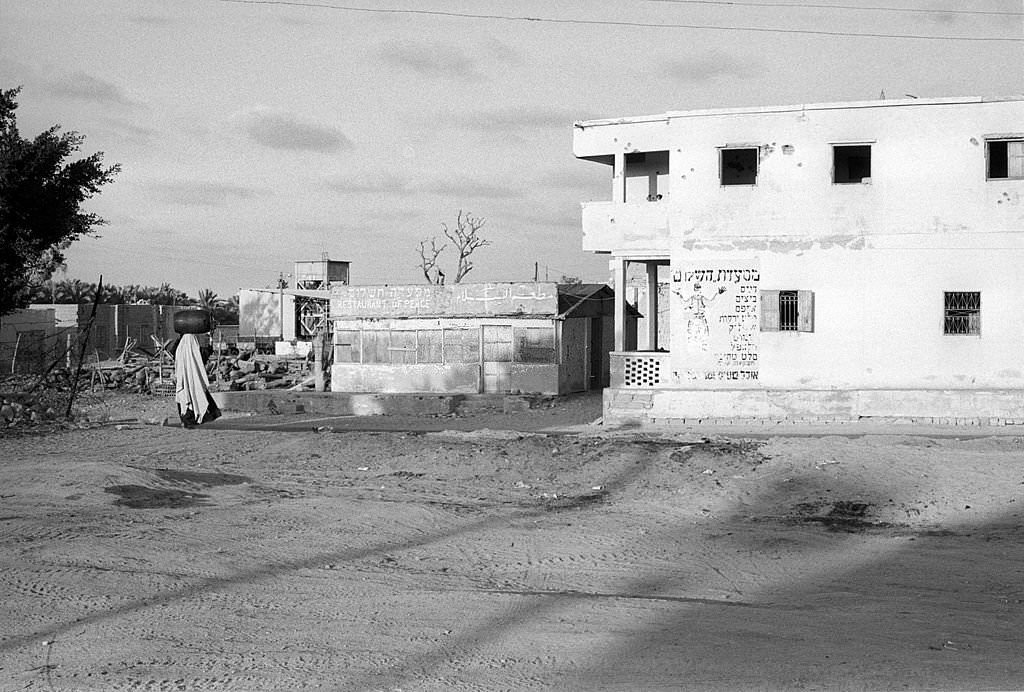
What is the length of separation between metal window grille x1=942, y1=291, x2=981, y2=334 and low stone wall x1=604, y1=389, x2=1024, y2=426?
1.24m

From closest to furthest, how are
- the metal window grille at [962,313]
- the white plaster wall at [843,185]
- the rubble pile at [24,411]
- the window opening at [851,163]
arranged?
the rubble pile at [24,411]
the white plaster wall at [843,185]
the metal window grille at [962,313]
the window opening at [851,163]

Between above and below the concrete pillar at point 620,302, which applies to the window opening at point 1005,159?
above

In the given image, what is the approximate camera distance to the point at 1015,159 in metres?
21.0

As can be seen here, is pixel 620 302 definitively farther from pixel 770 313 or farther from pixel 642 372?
pixel 770 313

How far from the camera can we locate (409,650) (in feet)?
22.7

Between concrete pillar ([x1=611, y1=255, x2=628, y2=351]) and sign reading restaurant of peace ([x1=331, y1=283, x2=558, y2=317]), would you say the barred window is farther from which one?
sign reading restaurant of peace ([x1=331, y1=283, x2=558, y2=317])

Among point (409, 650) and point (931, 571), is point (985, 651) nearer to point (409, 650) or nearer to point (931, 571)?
point (931, 571)

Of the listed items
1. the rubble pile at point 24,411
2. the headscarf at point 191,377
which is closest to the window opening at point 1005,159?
the headscarf at point 191,377

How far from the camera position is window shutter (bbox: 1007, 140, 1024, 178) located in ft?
68.8

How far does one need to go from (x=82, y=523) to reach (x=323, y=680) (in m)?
5.32

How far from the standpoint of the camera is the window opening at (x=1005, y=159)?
68.7ft

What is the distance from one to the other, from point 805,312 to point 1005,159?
491cm

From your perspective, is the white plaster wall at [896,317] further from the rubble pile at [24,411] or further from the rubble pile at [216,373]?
the rubble pile at [216,373]

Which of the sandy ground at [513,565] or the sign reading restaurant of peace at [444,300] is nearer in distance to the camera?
the sandy ground at [513,565]
